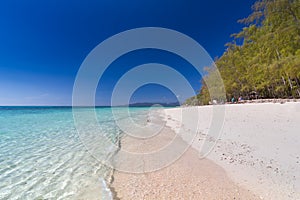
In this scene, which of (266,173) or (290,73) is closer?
(266,173)

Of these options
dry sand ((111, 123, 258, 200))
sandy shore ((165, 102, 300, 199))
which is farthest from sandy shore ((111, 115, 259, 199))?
sandy shore ((165, 102, 300, 199))

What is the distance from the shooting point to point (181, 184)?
3.25 meters

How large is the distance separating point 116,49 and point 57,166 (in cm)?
867

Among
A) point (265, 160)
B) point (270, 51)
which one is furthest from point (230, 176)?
point (270, 51)

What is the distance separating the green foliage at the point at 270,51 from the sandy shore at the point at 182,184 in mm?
16624

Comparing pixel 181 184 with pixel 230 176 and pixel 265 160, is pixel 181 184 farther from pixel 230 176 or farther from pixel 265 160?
pixel 265 160

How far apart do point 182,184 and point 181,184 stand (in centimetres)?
2

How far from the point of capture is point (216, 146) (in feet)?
18.6

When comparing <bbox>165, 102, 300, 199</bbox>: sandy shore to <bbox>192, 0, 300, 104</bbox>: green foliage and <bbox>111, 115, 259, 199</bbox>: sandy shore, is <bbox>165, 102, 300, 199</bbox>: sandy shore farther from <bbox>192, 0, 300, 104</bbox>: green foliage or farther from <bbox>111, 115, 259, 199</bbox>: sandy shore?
<bbox>192, 0, 300, 104</bbox>: green foliage

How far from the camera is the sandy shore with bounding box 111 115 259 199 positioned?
9.35ft

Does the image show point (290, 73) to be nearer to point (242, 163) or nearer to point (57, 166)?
point (242, 163)

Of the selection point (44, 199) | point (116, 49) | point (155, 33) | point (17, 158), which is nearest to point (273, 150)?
point (44, 199)

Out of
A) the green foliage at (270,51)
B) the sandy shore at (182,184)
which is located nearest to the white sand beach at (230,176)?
the sandy shore at (182,184)

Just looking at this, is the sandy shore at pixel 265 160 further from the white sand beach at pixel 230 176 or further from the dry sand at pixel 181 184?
the dry sand at pixel 181 184
